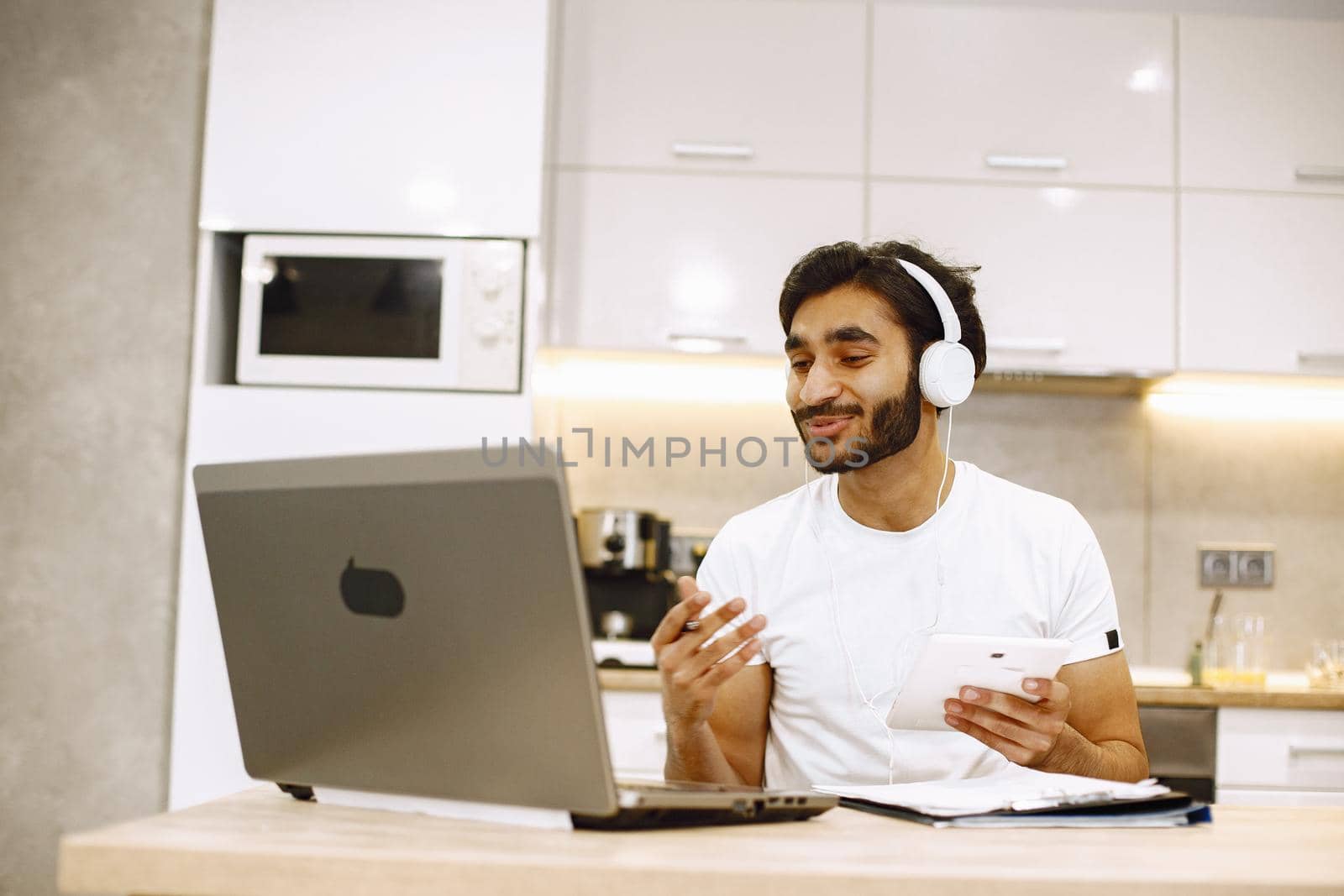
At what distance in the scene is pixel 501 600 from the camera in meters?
0.76

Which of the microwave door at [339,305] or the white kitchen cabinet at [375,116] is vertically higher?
the white kitchen cabinet at [375,116]

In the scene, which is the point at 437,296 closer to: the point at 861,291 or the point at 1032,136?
the point at 861,291

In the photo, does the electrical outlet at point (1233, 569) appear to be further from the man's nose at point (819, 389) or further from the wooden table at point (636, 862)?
the wooden table at point (636, 862)

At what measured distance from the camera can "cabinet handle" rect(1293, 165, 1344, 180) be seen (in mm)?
2721

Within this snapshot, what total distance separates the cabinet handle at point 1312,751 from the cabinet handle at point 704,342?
1.43m

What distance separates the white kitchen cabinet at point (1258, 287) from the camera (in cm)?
270

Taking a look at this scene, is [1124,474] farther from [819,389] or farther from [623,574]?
[819,389]

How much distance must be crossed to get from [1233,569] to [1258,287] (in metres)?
0.75

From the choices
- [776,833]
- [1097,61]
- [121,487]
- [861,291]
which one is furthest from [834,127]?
[776,833]

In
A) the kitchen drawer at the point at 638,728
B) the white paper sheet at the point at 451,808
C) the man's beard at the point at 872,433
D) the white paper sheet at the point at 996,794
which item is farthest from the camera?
the kitchen drawer at the point at 638,728

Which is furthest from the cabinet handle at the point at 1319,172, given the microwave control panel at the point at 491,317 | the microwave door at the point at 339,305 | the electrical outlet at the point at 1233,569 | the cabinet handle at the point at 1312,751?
the microwave door at the point at 339,305

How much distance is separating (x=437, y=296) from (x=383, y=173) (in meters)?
0.28

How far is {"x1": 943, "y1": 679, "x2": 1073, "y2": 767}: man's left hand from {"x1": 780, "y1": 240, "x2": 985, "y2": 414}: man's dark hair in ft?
2.20

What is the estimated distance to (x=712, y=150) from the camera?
2.70 metres
